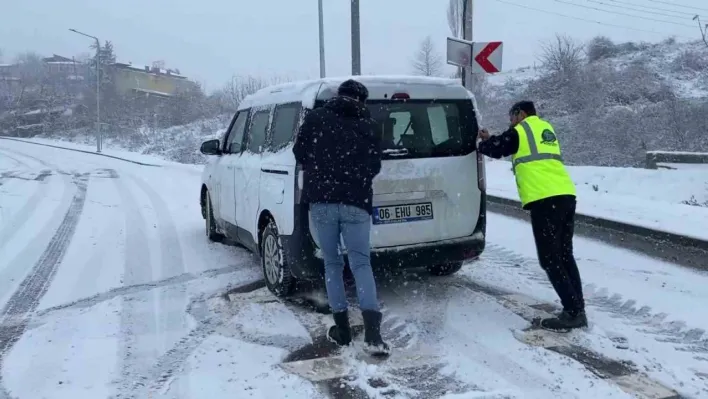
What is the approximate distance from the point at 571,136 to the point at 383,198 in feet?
71.3

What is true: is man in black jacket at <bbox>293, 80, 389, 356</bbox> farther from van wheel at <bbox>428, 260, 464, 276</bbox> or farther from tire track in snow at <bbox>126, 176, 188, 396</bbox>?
van wheel at <bbox>428, 260, 464, 276</bbox>

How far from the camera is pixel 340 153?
393 cm

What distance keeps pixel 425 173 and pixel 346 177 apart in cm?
115

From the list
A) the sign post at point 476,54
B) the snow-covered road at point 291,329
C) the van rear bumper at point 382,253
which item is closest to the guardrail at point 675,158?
the sign post at point 476,54

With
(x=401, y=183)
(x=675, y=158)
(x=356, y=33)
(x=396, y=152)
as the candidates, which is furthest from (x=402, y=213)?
(x=675, y=158)

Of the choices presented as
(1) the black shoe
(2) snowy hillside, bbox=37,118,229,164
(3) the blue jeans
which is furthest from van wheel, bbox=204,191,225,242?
(2) snowy hillside, bbox=37,118,229,164

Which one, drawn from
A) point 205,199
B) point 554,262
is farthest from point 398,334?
point 205,199

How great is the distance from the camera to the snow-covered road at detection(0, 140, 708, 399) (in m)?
3.56

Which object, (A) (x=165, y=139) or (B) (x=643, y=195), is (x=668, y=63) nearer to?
(B) (x=643, y=195)

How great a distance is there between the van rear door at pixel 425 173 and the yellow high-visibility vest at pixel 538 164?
2.14 feet

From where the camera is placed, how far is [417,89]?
5020 mm

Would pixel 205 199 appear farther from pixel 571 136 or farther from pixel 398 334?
pixel 571 136

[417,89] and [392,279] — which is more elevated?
[417,89]

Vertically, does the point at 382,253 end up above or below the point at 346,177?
below
